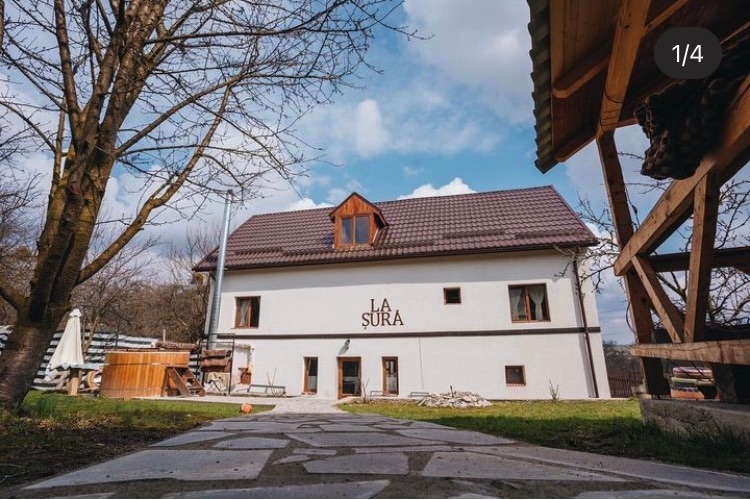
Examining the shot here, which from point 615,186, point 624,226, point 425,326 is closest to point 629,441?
point 624,226

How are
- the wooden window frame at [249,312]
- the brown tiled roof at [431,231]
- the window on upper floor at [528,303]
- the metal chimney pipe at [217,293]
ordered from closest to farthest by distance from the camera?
1. the window on upper floor at [528,303]
2. the brown tiled roof at [431,231]
3. the metal chimney pipe at [217,293]
4. the wooden window frame at [249,312]

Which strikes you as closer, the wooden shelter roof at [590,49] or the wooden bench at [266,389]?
the wooden shelter roof at [590,49]

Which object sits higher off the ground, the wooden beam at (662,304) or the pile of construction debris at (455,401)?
the wooden beam at (662,304)

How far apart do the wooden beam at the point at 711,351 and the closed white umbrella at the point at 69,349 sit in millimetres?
11553

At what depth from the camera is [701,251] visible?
2432mm

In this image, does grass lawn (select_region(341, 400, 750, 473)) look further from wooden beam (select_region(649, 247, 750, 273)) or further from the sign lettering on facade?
the sign lettering on facade

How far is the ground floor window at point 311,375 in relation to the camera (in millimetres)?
11859

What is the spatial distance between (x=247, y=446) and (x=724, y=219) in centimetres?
524

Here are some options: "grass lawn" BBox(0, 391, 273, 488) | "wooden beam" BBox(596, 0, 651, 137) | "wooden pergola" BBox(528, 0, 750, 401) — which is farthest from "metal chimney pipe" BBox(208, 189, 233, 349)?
"wooden beam" BBox(596, 0, 651, 137)

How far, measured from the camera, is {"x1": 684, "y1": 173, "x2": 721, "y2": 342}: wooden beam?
2309 millimetres

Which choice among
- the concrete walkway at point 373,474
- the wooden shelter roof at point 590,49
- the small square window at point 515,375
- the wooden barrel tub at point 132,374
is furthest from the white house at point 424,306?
the concrete walkway at point 373,474

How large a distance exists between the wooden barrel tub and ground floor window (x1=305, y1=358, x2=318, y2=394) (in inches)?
159

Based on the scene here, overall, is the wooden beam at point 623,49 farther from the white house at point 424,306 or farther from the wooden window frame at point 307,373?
the wooden window frame at point 307,373
